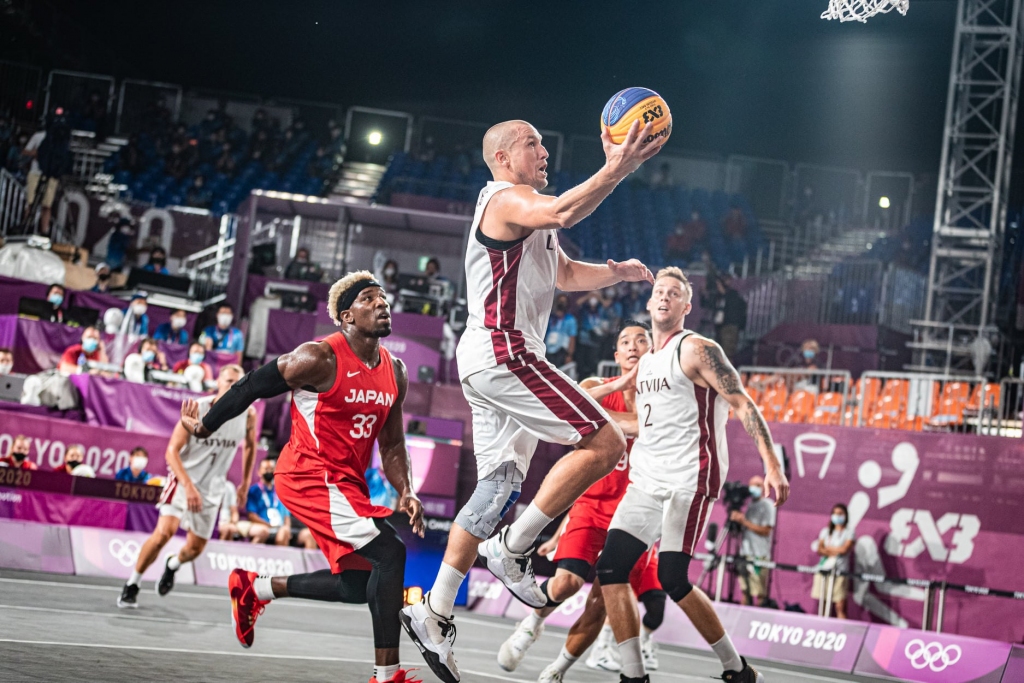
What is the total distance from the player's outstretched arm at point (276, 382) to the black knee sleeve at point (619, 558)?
1.93 meters

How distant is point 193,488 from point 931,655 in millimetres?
6956

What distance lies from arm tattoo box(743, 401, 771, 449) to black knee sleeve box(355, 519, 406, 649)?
83.5 inches

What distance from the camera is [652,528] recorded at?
6.35 metres

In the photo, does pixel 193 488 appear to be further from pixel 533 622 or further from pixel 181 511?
pixel 533 622

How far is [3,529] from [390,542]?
7778 mm

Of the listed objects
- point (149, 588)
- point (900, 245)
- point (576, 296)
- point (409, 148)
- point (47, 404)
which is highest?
point (409, 148)

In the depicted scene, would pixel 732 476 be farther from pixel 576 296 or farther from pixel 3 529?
pixel 3 529

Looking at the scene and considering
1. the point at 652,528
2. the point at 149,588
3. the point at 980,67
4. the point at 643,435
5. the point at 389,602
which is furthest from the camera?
the point at 980,67

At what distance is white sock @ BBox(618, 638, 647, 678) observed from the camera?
5.71m

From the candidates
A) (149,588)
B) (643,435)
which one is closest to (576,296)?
(149,588)

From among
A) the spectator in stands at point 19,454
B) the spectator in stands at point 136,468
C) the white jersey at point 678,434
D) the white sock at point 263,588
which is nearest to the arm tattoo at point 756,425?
the white jersey at point 678,434

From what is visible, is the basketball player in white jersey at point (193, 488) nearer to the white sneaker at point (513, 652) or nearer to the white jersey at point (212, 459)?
the white jersey at point (212, 459)

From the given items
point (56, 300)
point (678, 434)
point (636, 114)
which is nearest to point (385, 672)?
point (678, 434)

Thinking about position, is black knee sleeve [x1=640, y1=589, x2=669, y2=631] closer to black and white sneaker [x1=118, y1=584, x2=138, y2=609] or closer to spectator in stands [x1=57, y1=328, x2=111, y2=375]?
A: black and white sneaker [x1=118, y1=584, x2=138, y2=609]
